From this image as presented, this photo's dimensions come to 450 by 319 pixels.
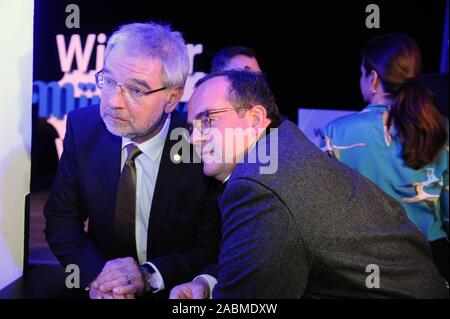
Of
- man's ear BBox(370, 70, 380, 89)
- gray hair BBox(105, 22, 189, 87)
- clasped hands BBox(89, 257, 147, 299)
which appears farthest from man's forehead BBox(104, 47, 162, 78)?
man's ear BBox(370, 70, 380, 89)

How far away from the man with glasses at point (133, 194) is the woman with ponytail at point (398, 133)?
25.0 inches

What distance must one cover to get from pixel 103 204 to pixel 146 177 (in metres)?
0.17

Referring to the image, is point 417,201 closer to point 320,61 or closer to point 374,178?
point 374,178

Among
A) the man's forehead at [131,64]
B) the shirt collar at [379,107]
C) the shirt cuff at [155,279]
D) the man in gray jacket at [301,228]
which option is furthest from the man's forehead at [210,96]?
the shirt collar at [379,107]

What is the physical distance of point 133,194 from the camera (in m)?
1.34

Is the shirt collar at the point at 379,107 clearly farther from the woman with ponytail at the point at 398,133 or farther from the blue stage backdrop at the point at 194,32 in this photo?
the blue stage backdrop at the point at 194,32

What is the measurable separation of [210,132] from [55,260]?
A: 2.62 feet

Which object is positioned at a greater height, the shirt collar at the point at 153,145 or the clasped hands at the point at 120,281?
the shirt collar at the point at 153,145

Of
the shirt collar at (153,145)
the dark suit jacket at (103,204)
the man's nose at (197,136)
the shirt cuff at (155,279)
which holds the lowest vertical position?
the shirt cuff at (155,279)

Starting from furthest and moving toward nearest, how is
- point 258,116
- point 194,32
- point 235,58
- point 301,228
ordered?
point 235,58, point 194,32, point 258,116, point 301,228

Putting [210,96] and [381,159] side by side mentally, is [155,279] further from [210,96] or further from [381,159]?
[381,159]

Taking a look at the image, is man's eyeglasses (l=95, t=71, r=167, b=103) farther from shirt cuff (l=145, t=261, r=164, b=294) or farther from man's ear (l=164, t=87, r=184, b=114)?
shirt cuff (l=145, t=261, r=164, b=294)

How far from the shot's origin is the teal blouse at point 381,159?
1.58 meters

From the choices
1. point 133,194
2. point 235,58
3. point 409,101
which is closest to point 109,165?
point 133,194
